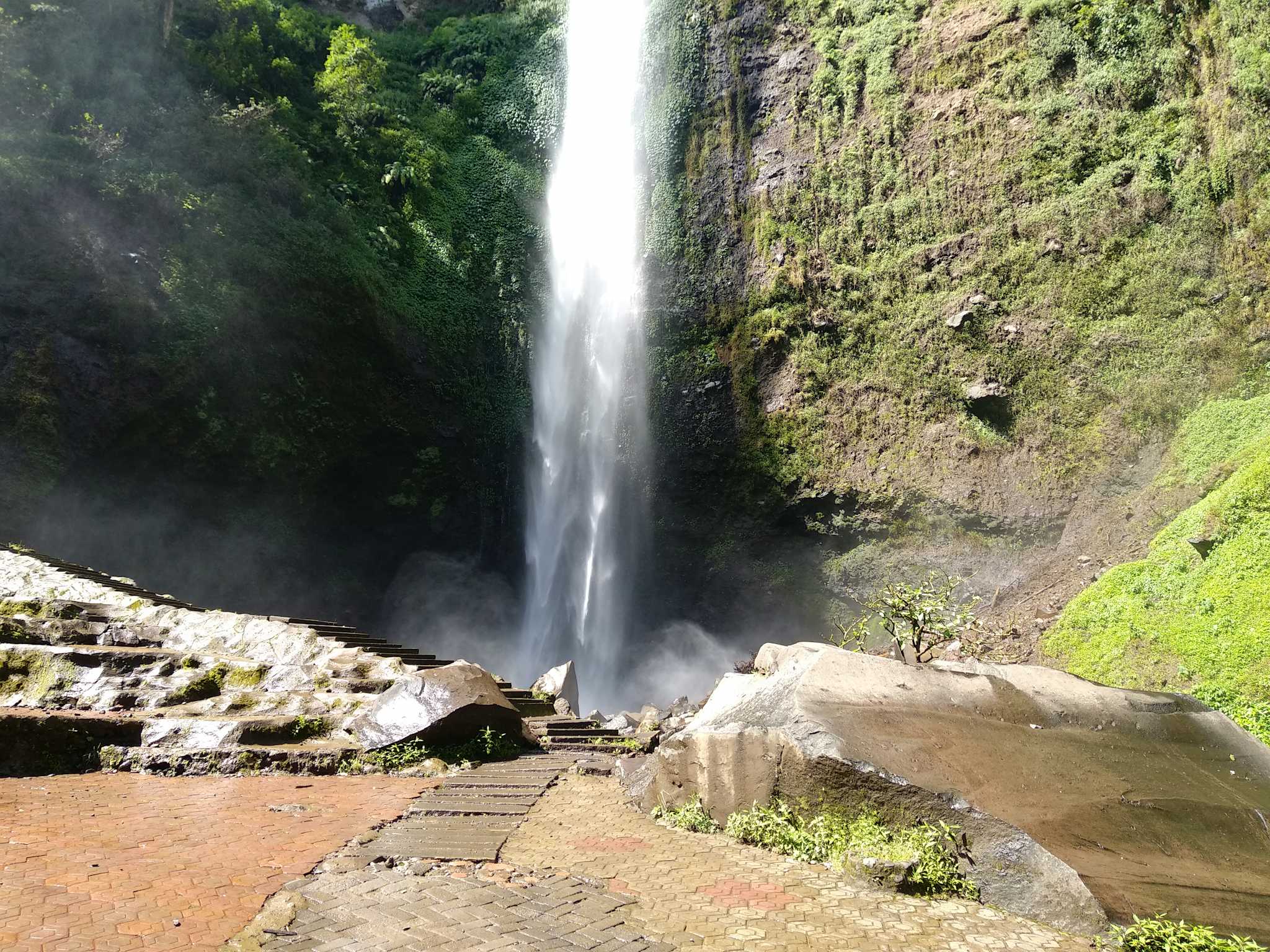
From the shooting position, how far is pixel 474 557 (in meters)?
23.6

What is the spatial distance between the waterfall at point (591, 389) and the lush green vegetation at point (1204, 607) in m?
12.4

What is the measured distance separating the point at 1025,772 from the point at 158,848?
5.53 metres

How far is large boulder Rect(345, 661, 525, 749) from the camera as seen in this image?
27.2 ft

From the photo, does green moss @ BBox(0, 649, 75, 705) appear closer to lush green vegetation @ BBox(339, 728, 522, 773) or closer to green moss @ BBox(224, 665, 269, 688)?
green moss @ BBox(224, 665, 269, 688)

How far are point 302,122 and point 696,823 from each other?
24.8 metres

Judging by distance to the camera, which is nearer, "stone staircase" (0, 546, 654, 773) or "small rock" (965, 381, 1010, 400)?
"stone staircase" (0, 546, 654, 773)

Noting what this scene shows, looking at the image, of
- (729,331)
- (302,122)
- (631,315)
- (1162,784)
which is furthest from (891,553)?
(302,122)

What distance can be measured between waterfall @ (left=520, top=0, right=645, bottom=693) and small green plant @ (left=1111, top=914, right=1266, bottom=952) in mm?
19024

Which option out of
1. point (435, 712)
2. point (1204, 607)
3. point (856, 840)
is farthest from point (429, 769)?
point (1204, 607)

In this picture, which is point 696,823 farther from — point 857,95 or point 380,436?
point 857,95

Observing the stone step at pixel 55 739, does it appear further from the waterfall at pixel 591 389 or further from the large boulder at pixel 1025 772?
the waterfall at pixel 591 389

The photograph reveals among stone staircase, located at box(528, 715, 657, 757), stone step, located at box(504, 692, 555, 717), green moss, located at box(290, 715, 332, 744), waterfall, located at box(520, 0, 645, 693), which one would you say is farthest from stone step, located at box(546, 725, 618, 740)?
waterfall, located at box(520, 0, 645, 693)

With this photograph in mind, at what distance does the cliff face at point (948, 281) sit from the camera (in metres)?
18.0

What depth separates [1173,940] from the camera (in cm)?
374
